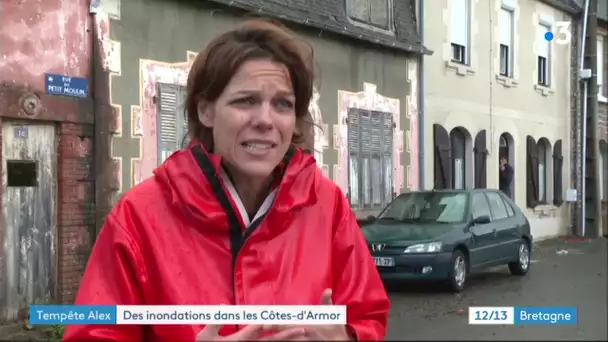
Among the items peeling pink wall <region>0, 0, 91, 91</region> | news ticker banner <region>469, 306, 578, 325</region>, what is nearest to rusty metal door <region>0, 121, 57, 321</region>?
peeling pink wall <region>0, 0, 91, 91</region>

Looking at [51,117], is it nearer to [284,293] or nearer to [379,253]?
[379,253]

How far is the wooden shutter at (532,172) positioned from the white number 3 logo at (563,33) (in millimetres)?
378

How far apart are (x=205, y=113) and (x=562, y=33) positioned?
880mm

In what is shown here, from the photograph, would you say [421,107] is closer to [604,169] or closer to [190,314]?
[604,169]

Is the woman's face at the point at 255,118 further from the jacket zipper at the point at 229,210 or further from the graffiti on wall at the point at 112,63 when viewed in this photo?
the graffiti on wall at the point at 112,63

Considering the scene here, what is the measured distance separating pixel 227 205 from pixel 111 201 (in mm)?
5375

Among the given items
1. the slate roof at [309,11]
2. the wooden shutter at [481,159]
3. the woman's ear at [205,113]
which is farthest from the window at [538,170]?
the slate roof at [309,11]

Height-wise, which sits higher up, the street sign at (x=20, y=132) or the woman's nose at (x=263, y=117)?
the street sign at (x=20, y=132)

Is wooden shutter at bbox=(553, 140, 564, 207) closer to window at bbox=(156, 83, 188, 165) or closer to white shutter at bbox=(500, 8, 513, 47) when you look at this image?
white shutter at bbox=(500, 8, 513, 47)

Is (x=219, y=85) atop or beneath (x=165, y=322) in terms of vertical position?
atop

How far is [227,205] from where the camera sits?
1.48m

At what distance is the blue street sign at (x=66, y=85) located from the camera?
6.22 meters

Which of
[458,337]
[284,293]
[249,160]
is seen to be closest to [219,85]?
[249,160]

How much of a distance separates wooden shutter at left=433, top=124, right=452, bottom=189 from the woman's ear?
0.89m
